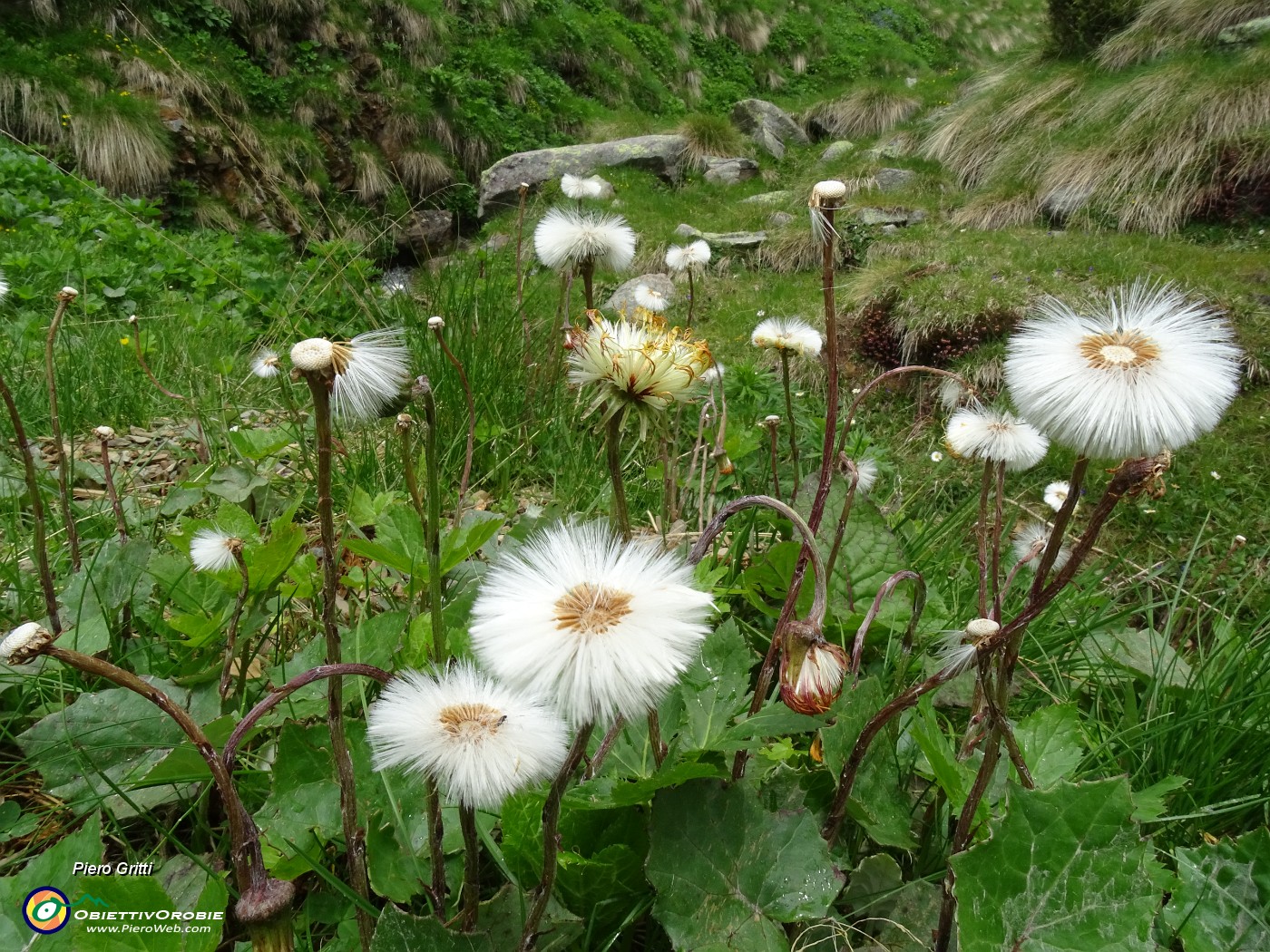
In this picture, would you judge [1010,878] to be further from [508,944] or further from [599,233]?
[599,233]

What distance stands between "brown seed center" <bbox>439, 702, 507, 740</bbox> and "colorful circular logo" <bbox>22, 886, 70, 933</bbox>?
49cm

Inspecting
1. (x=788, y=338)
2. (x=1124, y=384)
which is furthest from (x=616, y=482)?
(x=788, y=338)

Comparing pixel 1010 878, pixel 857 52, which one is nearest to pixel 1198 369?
pixel 1010 878

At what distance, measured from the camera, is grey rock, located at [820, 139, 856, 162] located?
1098cm

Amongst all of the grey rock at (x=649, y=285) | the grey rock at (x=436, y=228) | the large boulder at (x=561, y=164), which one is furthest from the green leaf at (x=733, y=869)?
the grey rock at (x=436, y=228)

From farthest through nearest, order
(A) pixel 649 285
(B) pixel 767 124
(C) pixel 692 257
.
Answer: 1. (B) pixel 767 124
2. (A) pixel 649 285
3. (C) pixel 692 257

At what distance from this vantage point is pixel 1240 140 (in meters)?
6.15

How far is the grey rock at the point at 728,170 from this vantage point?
10625 millimetres

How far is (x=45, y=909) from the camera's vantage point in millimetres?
812

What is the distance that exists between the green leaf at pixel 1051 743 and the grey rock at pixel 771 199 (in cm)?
915

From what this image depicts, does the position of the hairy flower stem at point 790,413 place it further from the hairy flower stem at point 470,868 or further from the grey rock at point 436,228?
the grey rock at point 436,228

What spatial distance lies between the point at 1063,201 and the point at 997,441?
6761 millimetres

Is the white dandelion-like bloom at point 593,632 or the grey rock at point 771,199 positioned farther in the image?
the grey rock at point 771,199

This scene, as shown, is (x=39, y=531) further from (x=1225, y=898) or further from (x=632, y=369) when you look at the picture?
(x=1225, y=898)
